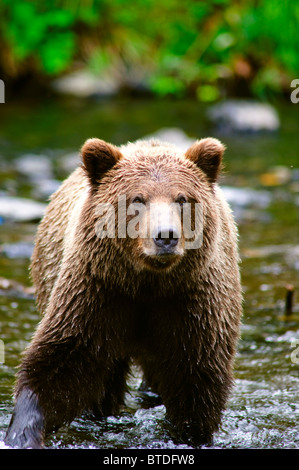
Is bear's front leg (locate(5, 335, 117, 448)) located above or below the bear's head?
below

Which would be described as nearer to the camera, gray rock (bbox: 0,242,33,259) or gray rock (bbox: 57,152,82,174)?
gray rock (bbox: 0,242,33,259)

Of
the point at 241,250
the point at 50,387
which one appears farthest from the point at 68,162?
the point at 50,387

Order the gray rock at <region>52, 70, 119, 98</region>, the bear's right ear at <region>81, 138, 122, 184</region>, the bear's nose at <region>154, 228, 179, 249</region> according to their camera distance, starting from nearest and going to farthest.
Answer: the bear's nose at <region>154, 228, 179, 249</region>, the bear's right ear at <region>81, 138, 122, 184</region>, the gray rock at <region>52, 70, 119, 98</region>

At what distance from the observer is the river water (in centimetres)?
617

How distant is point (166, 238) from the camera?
4.66 meters

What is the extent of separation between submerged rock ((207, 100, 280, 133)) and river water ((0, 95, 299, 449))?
1.04 ft

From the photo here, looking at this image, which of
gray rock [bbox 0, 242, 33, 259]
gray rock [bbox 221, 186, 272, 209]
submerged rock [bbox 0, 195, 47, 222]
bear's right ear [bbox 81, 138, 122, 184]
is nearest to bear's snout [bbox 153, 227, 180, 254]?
bear's right ear [bbox 81, 138, 122, 184]

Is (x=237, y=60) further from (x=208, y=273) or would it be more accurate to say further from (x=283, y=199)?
(x=208, y=273)

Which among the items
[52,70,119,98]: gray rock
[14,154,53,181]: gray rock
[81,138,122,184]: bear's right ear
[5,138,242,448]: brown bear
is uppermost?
[52,70,119,98]: gray rock

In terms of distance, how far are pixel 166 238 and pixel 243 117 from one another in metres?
15.8

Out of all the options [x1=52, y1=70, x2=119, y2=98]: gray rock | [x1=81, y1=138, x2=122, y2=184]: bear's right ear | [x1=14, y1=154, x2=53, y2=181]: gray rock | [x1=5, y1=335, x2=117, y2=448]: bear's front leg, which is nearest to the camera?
[x1=5, y1=335, x2=117, y2=448]: bear's front leg

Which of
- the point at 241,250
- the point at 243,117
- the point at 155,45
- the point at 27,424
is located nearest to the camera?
the point at 27,424

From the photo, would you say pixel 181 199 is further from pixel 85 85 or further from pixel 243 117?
pixel 85 85

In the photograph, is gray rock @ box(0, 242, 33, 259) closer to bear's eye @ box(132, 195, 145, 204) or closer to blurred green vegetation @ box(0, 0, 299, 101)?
blurred green vegetation @ box(0, 0, 299, 101)
